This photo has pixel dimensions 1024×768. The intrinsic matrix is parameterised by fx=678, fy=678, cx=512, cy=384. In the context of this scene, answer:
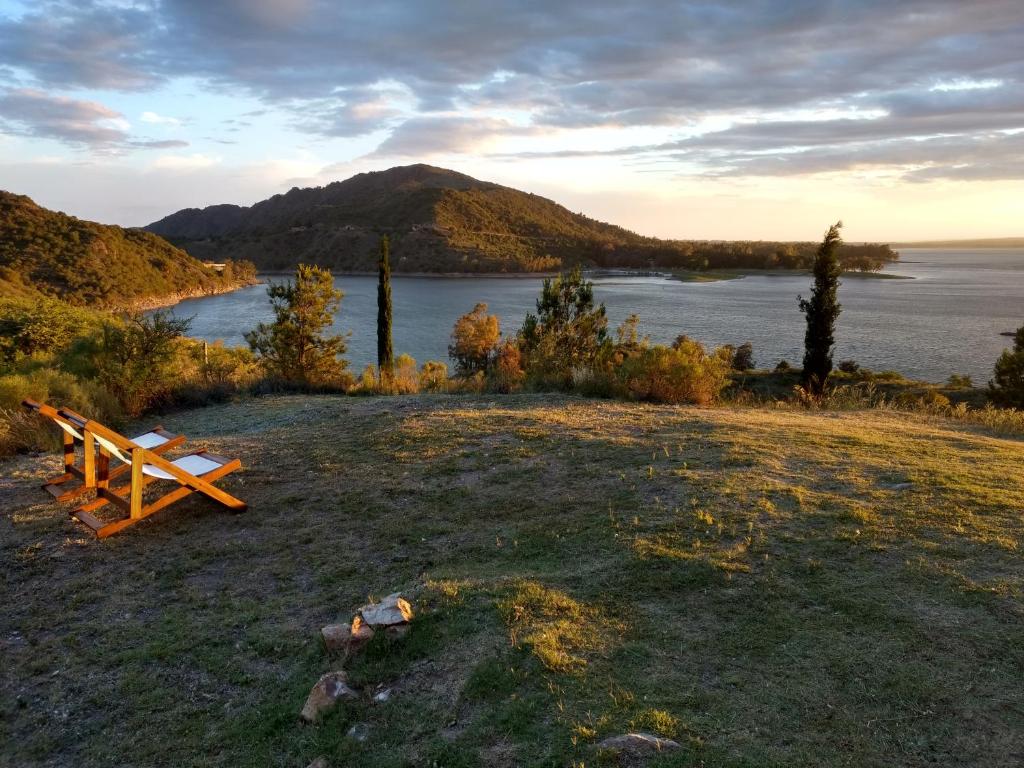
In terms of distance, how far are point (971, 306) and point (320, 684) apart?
309 ft

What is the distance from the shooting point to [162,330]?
1236 centimetres

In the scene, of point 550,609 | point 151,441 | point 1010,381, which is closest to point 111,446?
point 151,441

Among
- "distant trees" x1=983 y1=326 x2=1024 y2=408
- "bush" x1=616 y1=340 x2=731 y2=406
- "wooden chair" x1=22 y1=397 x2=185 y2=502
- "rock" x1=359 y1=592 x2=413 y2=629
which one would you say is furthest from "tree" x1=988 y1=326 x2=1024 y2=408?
"wooden chair" x1=22 y1=397 x2=185 y2=502

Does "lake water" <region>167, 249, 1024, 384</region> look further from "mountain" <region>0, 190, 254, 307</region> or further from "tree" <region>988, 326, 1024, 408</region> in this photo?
"tree" <region>988, 326, 1024, 408</region>

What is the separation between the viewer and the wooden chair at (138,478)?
17.5 ft

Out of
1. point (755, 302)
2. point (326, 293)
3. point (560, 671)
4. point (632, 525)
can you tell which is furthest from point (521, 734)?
point (755, 302)

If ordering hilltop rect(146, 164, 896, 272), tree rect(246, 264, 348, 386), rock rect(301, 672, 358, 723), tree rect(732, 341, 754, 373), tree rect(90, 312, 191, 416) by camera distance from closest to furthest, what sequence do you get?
rock rect(301, 672, 358, 723) → tree rect(90, 312, 191, 416) → tree rect(246, 264, 348, 386) → tree rect(732, 341, 754, 373) → hilltop rect(146, 164, 896, 272)

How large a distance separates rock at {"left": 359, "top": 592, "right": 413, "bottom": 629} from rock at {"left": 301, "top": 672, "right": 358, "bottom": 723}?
1.22ft

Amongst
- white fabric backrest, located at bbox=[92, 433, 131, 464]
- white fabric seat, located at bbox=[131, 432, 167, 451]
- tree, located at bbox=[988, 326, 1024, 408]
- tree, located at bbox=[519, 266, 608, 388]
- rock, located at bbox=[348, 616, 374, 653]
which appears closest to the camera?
rock, located at bbox=[348, 616, 374, 653]

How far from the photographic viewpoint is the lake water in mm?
49469

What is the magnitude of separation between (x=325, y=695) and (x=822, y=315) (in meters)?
26.9

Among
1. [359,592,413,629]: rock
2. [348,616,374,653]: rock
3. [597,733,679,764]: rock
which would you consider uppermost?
[597,733,679,764]: rock

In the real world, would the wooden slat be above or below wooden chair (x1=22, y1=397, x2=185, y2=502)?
below

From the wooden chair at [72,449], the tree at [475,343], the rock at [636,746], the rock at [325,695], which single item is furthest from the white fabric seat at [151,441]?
the tree at [475,343]
